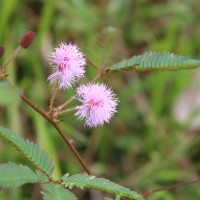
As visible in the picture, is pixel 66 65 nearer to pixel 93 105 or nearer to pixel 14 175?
pixel 93 105

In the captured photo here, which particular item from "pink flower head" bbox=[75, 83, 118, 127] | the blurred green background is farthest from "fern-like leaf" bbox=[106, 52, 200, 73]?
the blurred green background

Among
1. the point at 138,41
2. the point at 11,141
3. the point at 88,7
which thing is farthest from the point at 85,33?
the point at 11,141

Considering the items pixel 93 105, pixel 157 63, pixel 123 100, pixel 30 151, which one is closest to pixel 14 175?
pixel 30 151

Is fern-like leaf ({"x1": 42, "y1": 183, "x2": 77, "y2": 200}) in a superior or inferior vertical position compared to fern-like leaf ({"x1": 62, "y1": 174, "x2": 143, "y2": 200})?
inferior

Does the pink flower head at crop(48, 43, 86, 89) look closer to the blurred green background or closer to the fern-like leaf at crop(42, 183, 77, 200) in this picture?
the fern-like leaf at crop(42, 183, 77, 200)

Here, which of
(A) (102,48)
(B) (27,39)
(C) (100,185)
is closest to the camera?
(C) (100,185)

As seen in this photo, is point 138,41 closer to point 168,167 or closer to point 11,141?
point 168,167

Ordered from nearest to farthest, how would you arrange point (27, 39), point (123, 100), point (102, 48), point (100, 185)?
point (100, 185), point (27, 39), point (102, 48), point (123, 100)
